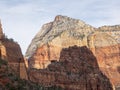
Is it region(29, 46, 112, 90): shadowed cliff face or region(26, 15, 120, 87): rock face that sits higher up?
region(26, 15, 120, 87): rock face

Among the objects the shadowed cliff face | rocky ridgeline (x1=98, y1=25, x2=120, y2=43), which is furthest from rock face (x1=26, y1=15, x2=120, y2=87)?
the shadowed cliff face

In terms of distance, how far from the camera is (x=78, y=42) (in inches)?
6895

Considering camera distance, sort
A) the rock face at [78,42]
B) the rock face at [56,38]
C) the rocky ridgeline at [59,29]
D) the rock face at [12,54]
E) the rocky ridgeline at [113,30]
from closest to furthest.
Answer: the rock face at [12,54]
the rock face at [56,38]
the rock face at [78,42]
the rocky ridgeline at [59,29]
the rocky ridgeline at [113,30]

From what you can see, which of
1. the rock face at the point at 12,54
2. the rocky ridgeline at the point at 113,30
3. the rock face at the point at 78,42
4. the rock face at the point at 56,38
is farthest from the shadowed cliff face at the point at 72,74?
the rocky ridgeline at the point at 113,30

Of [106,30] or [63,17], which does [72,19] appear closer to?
[63,17]

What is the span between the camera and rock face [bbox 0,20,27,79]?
69188mm

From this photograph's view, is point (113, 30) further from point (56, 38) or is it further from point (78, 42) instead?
point (56, 38)

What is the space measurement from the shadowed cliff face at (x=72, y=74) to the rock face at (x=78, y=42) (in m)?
51.9

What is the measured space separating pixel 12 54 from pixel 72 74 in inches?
1065

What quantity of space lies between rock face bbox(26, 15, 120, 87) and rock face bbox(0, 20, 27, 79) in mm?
83121

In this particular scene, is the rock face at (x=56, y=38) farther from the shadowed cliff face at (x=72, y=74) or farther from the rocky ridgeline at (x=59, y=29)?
the shadowed cliff face at (x=72, y=74)

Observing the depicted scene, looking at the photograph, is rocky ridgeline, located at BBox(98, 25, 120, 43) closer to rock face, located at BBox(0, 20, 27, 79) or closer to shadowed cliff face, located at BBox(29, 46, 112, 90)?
shadowed cliff face, located at BBox(29, 46, 112, 90)

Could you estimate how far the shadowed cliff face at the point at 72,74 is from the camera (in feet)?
298

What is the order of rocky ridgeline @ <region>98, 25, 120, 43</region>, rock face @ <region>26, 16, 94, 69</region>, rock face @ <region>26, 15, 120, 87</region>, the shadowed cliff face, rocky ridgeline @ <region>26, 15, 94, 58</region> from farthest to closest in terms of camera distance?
rocky ridgeline @ <region>98, 25, 120, 43</region> → rocky ridgeline @ <region>26, 15, 94, 58</region> → rock face @ <region>26, 15, 120, 87</region> → rock face @ <region>26, 16, 94, 69</region> → the shadowed cliff face
